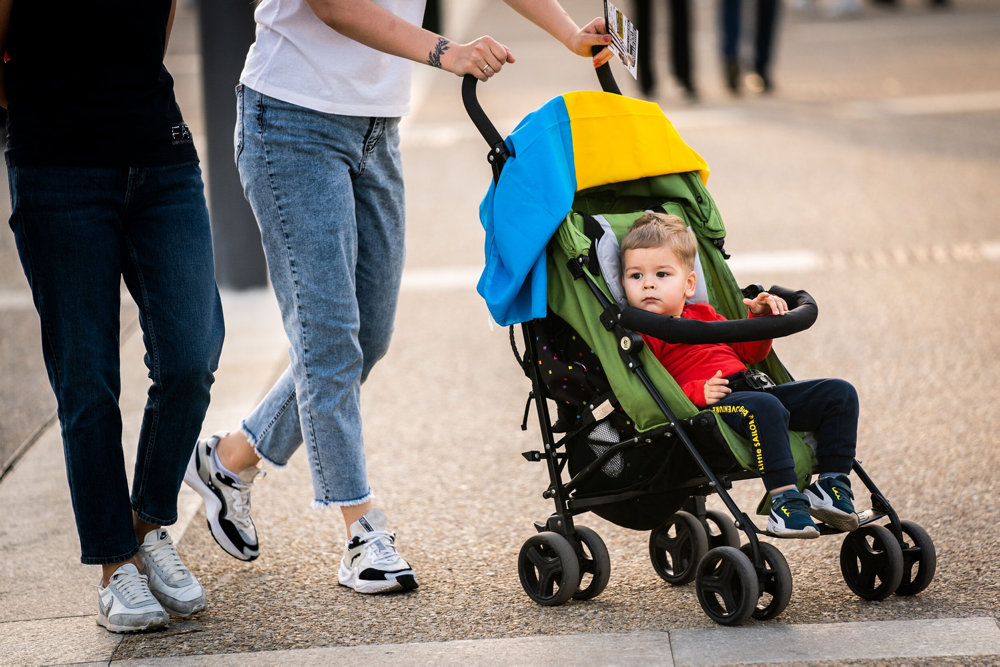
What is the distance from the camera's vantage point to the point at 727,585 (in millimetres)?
3152

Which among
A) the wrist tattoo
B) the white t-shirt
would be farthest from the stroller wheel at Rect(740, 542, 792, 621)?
the white t-shirt

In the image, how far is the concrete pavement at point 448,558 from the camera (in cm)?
316

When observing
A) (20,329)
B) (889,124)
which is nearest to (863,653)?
(20,329)

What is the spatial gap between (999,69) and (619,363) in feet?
39.7

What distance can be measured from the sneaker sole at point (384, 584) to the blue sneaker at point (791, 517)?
1.08m

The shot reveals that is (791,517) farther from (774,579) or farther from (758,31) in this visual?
(758,31)

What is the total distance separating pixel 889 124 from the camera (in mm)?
11156

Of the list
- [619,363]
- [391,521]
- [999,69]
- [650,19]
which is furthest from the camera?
[999,69]

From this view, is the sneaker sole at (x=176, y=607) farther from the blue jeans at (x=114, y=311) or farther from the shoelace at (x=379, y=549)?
the shoelace at (x=379, y=549)

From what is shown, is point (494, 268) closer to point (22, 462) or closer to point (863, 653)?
point (863, 653)

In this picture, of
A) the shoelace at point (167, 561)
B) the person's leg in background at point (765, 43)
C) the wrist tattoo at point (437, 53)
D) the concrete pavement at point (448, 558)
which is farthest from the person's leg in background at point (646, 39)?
the shoelace at point (167, 561)

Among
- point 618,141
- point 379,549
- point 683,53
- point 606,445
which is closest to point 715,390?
point 606,445

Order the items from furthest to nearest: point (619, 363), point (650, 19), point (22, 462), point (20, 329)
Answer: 1. point (650, 19)
2. point (20, 329)
3. point (22, 462)
4. point (619, 363)

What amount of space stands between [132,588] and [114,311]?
749 millimetres
